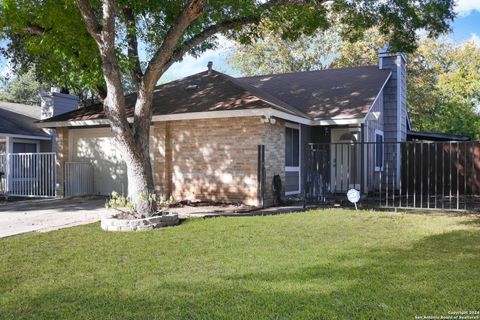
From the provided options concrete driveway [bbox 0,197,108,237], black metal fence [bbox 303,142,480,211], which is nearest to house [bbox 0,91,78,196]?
concrete driveway [bbox 0,197,108,237]

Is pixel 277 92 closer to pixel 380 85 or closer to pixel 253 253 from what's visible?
pixel 380 85

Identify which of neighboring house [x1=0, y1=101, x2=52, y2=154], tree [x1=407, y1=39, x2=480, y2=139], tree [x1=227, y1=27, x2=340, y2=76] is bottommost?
neighboring house [x1=0, y1=101, x2=52, y2=154]

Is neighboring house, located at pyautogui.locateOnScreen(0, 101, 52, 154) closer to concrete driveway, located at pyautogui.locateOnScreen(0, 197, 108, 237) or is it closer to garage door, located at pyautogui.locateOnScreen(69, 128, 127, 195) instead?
garage door, located at pyautogui.locateOnScreen(69, 128, 127, 195)

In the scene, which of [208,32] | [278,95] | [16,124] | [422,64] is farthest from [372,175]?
[422,64]

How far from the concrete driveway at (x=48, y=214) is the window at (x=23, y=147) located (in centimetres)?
706

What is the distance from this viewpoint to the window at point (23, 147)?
19.0 meters

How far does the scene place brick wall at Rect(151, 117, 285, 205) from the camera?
38.9ft

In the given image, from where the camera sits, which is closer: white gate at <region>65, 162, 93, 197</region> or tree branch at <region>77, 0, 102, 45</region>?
tree branch at <region>77, 0, 102, 45</region>

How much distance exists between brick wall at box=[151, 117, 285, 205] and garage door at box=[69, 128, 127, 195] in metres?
1.79

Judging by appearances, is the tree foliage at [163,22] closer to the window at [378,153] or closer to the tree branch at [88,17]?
the tree branch at [88,17]

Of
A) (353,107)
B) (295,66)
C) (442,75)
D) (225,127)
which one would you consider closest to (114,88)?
(225,127)

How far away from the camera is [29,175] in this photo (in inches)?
618

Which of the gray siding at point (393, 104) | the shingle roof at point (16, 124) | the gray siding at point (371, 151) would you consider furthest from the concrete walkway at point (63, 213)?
the gray siding at point (393, 104)

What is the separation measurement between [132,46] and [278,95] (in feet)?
23.0
